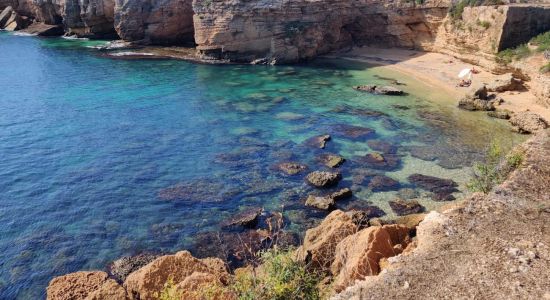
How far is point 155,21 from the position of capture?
5372 centimetres

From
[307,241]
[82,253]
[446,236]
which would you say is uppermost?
[446,236]

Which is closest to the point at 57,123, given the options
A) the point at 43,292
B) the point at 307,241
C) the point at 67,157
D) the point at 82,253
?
the point at 67,157

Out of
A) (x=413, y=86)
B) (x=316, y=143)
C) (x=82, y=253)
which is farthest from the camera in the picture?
(x=413, y=86)

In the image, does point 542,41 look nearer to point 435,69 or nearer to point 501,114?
point 435,69

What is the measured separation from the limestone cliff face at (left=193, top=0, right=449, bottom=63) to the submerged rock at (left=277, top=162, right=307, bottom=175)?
25727 mm

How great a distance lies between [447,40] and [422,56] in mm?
2944

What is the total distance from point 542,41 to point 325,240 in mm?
31669

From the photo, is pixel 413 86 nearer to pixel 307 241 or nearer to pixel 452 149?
pixel 452 149

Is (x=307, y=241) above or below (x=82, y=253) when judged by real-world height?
above

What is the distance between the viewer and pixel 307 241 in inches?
584

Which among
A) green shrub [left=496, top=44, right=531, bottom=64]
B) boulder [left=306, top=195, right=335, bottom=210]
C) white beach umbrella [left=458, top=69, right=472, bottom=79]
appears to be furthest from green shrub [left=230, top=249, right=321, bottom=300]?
green shrub [left=496, top=44, right=531, bottom=64]

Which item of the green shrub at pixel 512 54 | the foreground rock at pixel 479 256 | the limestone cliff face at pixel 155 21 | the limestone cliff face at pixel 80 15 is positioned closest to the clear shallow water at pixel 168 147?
the green shrub at pixel 512 54

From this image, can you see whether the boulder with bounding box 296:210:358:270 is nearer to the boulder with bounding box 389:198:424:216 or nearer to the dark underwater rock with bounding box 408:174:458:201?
the boulder with bounding box 389:198:424:216

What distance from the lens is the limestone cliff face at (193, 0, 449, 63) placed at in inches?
1759
